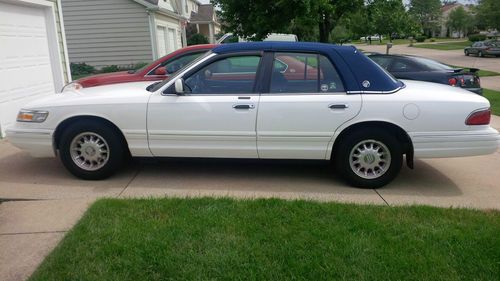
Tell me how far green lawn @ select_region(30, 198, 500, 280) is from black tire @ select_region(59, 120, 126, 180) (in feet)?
2.92

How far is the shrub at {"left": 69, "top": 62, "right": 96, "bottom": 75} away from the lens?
55.5ft

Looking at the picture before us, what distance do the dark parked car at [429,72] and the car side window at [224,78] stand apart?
6570 millimetres

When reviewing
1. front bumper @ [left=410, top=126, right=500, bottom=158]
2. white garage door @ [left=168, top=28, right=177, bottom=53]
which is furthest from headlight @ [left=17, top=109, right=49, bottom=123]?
white garage door @ [left=168, top=28, right=177, bottom=53]

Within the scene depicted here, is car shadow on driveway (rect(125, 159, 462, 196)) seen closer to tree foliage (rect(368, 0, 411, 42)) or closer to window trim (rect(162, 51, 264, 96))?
window trim (rect(162, 51, 264, 96))

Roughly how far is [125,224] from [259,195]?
150 centimetres

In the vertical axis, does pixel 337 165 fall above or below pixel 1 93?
below

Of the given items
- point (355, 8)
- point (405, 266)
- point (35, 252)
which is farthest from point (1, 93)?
point (355, 8)

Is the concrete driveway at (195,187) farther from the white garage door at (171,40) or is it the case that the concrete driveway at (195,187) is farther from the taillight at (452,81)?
the white garage door at (171,40)

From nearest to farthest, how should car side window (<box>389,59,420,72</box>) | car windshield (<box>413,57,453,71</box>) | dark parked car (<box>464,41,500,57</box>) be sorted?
car windshield (<box>413,57,453,71</box>) < car side window (<box>389,59,420,72</box>) < dark parked car (<box>464,41,500,57</box>)

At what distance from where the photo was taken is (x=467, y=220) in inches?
159

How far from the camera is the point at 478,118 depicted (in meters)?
4.78

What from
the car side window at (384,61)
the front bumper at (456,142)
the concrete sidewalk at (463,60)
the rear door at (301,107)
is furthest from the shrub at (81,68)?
the concrete sidewalk at (463,60)

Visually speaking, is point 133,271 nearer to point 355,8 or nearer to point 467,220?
point 467,220

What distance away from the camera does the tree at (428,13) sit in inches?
2373
